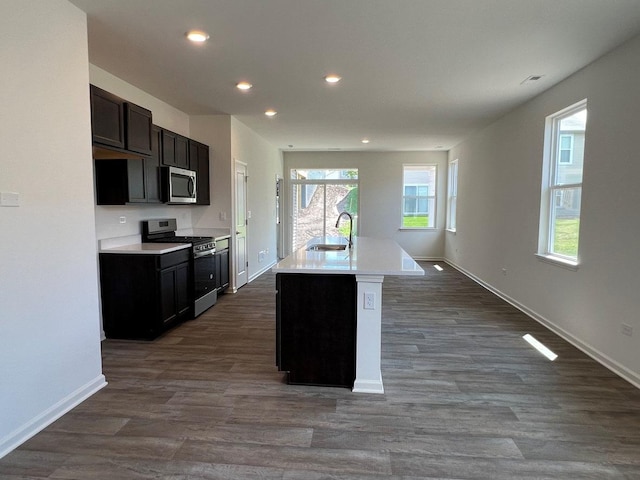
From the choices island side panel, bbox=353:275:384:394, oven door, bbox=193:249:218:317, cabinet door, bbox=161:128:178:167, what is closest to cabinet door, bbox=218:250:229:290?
oven door, bbox=193:249:218:317

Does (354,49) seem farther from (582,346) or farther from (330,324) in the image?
(582,346)

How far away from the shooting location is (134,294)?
3.63m

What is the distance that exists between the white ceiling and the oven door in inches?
77.9

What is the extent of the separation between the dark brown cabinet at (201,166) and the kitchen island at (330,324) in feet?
9.67

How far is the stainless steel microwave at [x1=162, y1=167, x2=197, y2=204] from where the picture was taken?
14.2ft

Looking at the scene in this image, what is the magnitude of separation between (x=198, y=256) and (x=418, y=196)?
245 inches

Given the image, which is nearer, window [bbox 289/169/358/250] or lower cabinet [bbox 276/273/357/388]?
lower cabinet [bbox 276/273/357/388]

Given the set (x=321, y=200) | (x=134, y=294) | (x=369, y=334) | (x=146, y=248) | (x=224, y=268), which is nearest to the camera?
(x=369, y=334)

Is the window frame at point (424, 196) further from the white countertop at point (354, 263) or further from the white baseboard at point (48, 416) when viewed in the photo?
the white baseboard at point (48, 416)

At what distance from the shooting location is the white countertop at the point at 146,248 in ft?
11.8

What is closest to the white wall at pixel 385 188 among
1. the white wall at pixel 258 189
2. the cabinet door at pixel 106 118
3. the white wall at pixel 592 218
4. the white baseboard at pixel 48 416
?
the white wall at pixel 258 189

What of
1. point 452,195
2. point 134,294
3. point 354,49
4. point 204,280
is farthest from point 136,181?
point 452,195

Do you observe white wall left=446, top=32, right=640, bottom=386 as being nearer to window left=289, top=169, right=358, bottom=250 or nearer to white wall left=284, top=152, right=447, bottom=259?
white wall left=284, top=152, right=447, bottom=259

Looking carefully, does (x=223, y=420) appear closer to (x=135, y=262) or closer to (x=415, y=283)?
(x=135, y=262)
